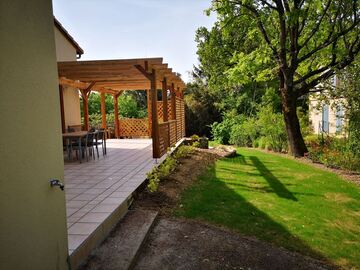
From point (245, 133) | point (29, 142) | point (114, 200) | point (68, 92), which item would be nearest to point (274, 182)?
point (114, 200)

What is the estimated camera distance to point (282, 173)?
Result: 898 centimetres

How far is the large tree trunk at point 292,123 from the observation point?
38.1 feet

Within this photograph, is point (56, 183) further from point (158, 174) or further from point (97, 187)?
point (158, 174)

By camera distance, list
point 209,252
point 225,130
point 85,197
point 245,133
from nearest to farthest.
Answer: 1. point 209,252
2. point 85,197
3. point 245,133
4. point 225,130

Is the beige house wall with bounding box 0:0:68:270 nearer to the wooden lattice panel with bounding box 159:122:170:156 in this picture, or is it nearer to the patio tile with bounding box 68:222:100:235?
the patio tile with bounding box 68:222:100:235

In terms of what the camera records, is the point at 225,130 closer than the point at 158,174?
No

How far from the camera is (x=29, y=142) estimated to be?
220 centimetres

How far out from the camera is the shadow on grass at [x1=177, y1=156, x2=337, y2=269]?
436 cm

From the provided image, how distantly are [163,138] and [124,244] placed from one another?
5.92m

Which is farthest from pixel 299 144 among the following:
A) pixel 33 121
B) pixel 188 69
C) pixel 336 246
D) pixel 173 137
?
pixel 188 69

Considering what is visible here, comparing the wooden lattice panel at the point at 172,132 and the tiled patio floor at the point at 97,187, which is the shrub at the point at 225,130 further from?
the tiled patio floor at the point at 97,187

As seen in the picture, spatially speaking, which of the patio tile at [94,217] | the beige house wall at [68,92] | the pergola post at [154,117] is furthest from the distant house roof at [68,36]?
the patio tile at [94,217]

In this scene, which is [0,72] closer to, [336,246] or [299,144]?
[336,246]

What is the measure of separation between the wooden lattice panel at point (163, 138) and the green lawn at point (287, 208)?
1.56 meters
